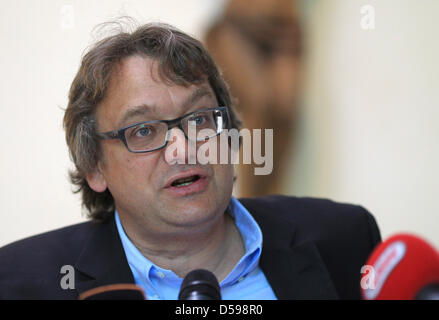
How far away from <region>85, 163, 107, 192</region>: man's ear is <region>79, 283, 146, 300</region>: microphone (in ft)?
2.52

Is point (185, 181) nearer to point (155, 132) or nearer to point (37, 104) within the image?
point (155, 132)

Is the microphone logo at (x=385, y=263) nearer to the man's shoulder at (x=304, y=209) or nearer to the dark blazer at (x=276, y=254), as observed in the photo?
the dark blazer at (x=276, y=254)

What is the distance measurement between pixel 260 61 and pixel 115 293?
266 cm

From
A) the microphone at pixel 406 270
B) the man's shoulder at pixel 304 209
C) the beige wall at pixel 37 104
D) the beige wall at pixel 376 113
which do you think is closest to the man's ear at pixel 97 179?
the man's shoulder at pixel 304 209

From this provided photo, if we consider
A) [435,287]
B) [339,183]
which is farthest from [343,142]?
[435,287]

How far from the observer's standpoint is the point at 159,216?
1475 mm

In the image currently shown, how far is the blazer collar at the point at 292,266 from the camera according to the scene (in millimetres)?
1521

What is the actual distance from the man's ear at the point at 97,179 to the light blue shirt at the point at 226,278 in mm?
160

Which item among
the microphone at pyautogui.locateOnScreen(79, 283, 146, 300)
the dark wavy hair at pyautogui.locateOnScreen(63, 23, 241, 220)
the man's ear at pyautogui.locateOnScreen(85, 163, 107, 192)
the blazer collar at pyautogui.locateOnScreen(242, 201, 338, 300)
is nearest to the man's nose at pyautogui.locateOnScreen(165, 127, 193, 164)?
the dark wavy hair at pyautogui.locateOnScreen(63, 23, 241, 220)

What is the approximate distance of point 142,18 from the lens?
10.5 ft

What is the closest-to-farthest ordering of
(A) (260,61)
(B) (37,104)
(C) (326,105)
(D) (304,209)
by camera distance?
(D) (304,209)
(B) (37,104)
(A) (260,61)
(C) (326,105)

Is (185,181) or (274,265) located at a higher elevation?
(185,181)

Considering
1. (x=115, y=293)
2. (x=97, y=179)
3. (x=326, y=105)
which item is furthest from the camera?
(x=326, y=105)

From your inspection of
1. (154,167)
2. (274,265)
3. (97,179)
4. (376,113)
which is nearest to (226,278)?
(274,265)
